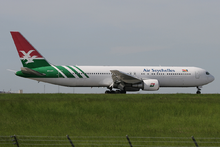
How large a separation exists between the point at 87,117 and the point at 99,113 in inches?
52.8

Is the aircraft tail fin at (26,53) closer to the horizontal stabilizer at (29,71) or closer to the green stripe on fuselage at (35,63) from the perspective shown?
the green stripe on fuselage at (35,63)

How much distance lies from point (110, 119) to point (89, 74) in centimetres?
1873

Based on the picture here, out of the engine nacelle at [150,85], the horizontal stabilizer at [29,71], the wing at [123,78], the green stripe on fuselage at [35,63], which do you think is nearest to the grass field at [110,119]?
Answer: the horizontal stabilizer at [29,71]

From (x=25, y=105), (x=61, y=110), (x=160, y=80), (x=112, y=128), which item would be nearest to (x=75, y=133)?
(x=112, y=128)

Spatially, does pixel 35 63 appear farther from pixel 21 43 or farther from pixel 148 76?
pixel 148 76

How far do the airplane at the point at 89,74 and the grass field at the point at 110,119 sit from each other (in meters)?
13.8

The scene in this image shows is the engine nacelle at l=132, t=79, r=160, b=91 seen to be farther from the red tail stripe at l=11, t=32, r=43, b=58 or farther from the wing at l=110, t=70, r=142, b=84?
the red tail stripe at l=11, t=32, r=43, b=58

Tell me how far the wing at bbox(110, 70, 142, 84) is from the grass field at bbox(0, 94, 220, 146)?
1341 centimetres

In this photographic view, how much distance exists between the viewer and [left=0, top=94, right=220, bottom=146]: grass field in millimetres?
19500

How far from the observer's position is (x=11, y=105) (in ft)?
83.1

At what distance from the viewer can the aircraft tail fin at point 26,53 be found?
40.2m

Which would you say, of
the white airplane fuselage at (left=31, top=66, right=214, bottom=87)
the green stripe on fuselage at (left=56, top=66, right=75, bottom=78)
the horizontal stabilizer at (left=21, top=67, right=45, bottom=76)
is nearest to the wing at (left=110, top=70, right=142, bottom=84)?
the white airplane fuselage at (left=31, top=66, right=214, bottom=87)

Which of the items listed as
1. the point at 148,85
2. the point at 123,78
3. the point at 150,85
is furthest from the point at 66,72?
the point at 150,85

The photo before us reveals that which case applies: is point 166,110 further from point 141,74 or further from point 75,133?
point 141,74
